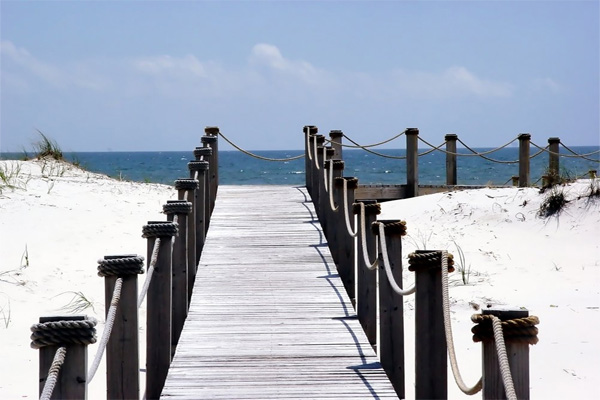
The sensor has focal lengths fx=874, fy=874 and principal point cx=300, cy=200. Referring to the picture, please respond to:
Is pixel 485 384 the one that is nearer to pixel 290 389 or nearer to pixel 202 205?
pixel 290 389

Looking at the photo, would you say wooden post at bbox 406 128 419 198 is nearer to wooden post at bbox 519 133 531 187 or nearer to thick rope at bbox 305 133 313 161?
wooden post at bbox 519 133 531 187

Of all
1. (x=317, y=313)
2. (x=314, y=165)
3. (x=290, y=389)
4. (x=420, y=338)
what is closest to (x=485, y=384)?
(x=420, y=338)

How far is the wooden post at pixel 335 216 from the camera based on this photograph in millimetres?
9508

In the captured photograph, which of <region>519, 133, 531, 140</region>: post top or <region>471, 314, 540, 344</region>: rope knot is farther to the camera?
<region>519, 133, 531, 140</region>: post top

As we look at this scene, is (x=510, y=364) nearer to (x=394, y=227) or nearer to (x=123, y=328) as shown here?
(x=123, y=328)

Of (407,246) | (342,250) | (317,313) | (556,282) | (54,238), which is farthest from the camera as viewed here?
(407,246)

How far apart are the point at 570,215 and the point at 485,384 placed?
1027 centimetres

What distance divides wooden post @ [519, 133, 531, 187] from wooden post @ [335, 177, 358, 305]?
7.44m

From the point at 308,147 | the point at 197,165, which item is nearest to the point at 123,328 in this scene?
the point at 197,165

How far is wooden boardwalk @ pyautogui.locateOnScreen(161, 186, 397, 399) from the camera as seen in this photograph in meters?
6.15

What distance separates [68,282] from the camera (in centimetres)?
1109

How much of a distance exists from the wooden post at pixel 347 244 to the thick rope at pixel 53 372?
5563mm

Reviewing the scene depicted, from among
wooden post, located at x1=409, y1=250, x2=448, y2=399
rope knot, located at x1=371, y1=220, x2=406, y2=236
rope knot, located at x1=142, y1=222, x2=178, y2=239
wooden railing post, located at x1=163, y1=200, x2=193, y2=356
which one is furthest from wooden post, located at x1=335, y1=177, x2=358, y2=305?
wooden post, located at x1=409, y1=250, x2=448, y2=399

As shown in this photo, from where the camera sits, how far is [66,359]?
3365 mm
